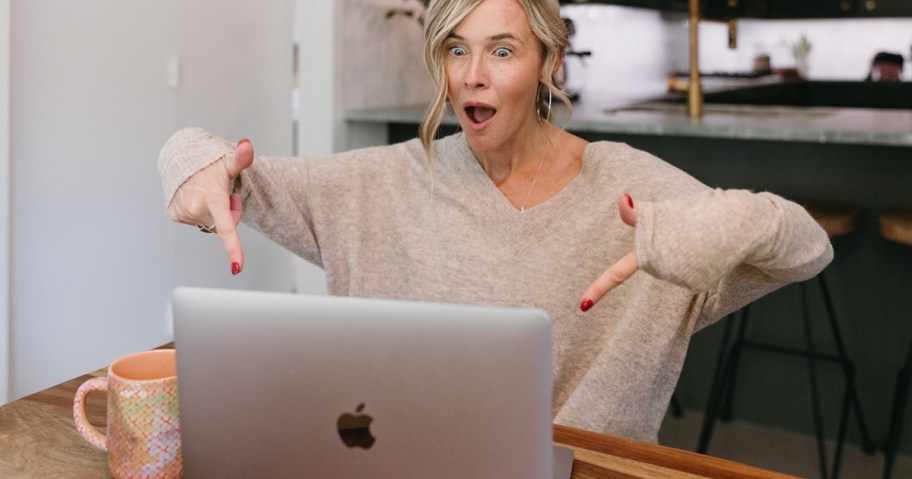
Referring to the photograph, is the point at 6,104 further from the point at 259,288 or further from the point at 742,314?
the point at 742,314

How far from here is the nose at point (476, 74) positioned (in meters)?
1.41

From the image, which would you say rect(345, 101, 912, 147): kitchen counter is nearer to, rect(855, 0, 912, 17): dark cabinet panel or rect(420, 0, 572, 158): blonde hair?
rect(420, 0, 572, 158): blonde hair

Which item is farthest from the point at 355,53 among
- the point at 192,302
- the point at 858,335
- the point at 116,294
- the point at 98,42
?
the point at 192,302

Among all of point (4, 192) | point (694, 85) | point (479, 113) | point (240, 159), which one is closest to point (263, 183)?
point (240, 159)

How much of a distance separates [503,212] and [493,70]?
216 mm

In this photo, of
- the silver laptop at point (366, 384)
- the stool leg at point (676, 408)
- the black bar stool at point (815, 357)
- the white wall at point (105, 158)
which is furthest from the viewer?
the stool leg at point (676, 408)

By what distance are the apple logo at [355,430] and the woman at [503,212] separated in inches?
15.0

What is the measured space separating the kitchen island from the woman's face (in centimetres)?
132

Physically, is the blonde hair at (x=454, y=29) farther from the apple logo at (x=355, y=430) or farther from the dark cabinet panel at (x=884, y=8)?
the dark cabinet panel at (x=884, y=8)

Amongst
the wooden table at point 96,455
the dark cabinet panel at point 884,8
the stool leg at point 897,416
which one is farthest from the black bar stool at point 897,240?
the dark cabinet panel at point 884,8

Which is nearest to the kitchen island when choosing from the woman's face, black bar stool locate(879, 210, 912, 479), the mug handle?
black bar stool locate(879, 210, 912, 479)

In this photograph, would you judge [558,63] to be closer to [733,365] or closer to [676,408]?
[733,365]

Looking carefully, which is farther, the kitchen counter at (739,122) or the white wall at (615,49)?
the white wall at (615,49)

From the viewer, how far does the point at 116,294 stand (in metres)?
2.98
